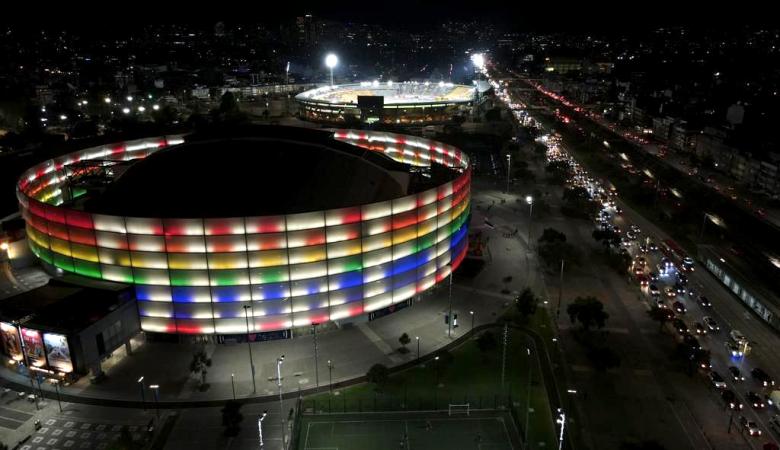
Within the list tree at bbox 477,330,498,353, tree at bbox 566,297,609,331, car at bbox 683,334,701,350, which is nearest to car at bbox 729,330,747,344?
car at bbox 683,334,701,350

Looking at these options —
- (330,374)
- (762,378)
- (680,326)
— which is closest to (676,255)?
(680,326)

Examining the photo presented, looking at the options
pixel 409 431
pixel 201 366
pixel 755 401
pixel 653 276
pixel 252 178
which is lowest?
pixel 755 401

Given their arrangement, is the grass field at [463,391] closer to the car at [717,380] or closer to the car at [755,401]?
the car at [717,380]

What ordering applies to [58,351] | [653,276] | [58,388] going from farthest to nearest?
[653,276] → [58,388] → [58,351]

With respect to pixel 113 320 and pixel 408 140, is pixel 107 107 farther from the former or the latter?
pixel 113 320

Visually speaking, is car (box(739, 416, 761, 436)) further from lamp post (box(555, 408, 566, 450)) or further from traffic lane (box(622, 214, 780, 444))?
lamp post (box(555, 408, 566, 450))

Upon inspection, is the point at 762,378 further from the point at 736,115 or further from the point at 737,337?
the point at 736,115

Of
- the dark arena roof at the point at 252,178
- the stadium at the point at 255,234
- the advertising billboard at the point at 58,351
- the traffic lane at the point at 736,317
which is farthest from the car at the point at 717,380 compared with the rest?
the advertising billboard at the point at 58,351
